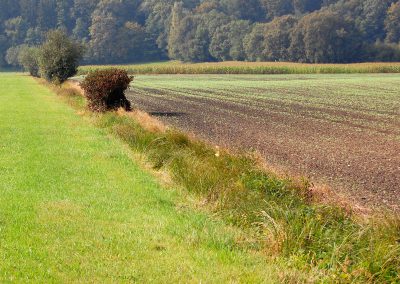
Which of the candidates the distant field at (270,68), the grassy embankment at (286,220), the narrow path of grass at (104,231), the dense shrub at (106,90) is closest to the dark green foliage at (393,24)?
the distant field at (270,68)

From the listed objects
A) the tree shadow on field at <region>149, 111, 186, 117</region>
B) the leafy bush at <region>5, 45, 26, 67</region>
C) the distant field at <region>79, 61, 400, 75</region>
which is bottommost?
the distant field at <region>79, 61, 400, 75</region>

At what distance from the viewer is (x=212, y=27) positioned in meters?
157

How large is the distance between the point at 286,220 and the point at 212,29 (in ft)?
494

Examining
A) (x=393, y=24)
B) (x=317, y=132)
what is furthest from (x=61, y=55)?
(x=393, y=24)

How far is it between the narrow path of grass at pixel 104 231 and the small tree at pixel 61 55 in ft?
122

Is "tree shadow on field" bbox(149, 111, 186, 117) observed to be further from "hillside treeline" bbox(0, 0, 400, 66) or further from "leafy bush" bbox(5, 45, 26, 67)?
"leafy bush" bbox(5, 45, 26, 67)

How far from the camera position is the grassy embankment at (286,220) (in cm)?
713

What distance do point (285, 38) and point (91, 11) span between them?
246 ft

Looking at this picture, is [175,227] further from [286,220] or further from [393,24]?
[393,24]

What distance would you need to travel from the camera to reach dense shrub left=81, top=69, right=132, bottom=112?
2875 cm

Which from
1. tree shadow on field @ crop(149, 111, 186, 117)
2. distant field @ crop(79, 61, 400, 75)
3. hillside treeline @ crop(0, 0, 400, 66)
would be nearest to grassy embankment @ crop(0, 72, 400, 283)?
tree shadow on field @ crop(149, 111, 186, 117)

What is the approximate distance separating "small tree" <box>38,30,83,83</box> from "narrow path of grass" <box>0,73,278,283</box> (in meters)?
37.1

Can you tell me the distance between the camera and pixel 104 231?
8.81m

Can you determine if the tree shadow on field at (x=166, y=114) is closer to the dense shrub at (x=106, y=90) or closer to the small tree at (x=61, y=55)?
the dense shrub at (x=106, y=90)
